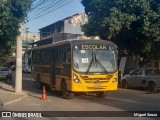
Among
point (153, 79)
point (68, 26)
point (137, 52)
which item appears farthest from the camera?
point (68, 26)

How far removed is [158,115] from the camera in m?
13.0

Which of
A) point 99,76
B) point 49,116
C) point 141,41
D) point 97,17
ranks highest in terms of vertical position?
point 97,17

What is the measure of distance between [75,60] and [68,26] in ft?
159

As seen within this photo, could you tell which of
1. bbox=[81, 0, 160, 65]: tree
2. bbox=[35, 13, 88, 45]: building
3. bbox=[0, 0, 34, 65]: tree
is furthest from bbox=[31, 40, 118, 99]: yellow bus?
bbox=[35, 13, 88, 45]: building

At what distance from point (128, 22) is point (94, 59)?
683 cm

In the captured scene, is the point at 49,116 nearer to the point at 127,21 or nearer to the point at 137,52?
the point at 127,21

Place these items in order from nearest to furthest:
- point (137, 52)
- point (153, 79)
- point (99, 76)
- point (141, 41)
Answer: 1. point (99, 76)
2. point (153, 79)
3. point (141, 41)
4. point (137, 52)

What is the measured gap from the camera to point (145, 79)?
79.7 feet

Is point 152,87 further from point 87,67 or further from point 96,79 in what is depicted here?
point 87,67

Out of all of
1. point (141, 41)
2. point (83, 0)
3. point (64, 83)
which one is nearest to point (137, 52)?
point (141, 41)

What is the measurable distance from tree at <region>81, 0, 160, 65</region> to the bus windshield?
5.23m

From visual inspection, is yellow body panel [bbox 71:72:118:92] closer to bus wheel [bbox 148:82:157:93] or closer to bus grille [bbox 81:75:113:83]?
bus grille [bbox 81:75:113:83]

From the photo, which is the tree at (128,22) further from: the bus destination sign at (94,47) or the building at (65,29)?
the building at (65,29)

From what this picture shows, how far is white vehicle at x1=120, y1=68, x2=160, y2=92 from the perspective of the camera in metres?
23.3
